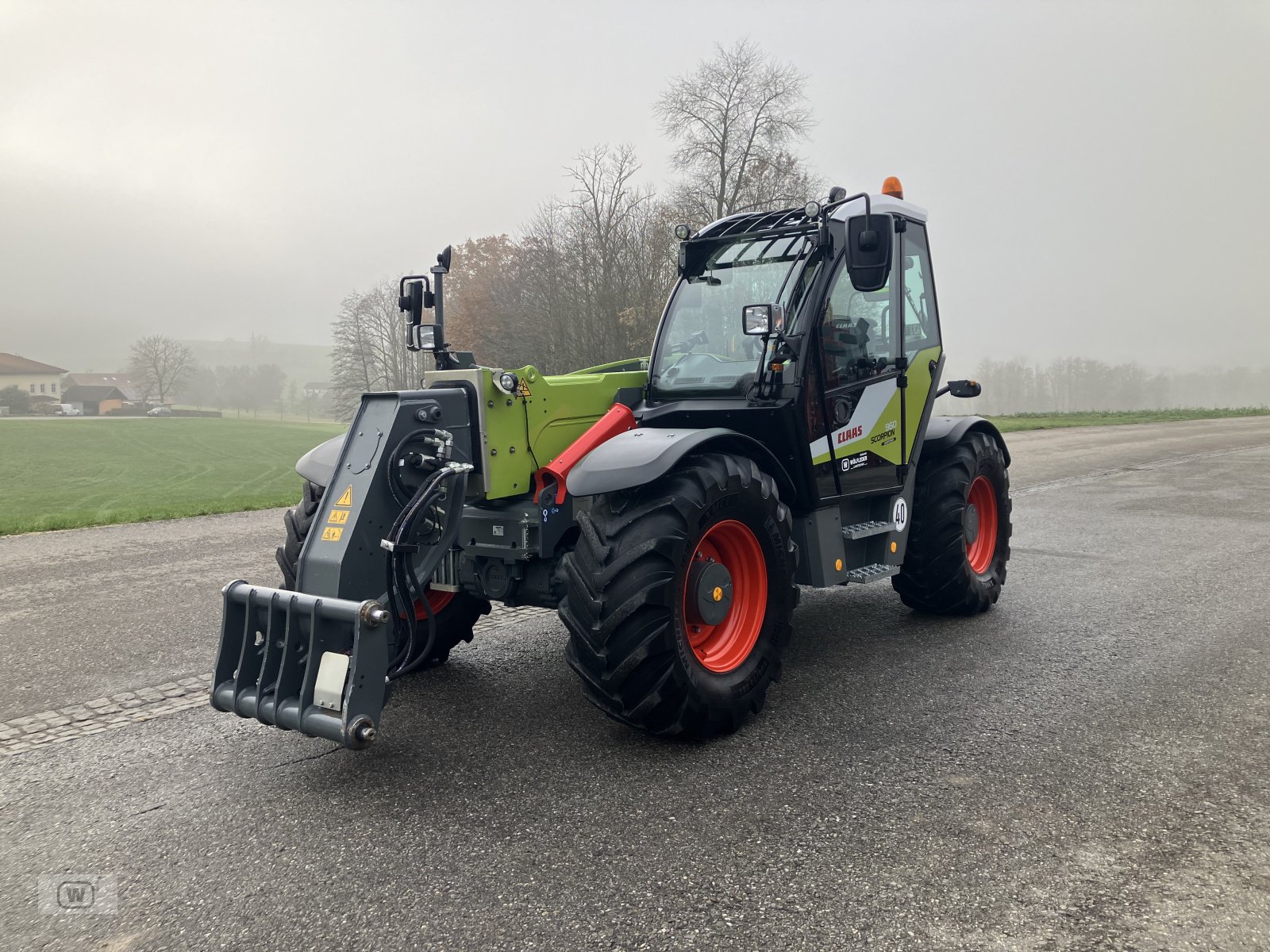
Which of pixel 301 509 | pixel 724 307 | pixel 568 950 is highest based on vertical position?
pixel 724 307

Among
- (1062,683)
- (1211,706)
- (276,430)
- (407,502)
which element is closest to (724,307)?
(407,502)

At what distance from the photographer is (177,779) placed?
388 cm

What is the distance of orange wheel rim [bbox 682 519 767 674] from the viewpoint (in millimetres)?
4504

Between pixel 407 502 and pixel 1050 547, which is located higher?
pixel 407 502

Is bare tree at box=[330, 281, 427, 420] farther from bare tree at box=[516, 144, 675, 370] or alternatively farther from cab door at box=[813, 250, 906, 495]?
cab door at box=[813, 250, 906, 495]

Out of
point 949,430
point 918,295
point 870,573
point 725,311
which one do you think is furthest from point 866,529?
point 918,295

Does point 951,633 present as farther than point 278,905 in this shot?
Yes

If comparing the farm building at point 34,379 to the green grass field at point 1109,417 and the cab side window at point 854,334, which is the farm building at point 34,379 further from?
the cab side window at point 854,334

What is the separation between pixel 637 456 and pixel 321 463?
1.81 metres

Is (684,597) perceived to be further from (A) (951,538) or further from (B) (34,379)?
(B) (34,379)

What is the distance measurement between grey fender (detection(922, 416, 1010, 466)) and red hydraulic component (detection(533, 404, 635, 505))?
7.84ft

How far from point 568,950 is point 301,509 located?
2.97 m

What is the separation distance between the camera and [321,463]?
496 centimetres

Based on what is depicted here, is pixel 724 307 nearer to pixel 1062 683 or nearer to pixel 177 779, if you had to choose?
pixel 1062 683
